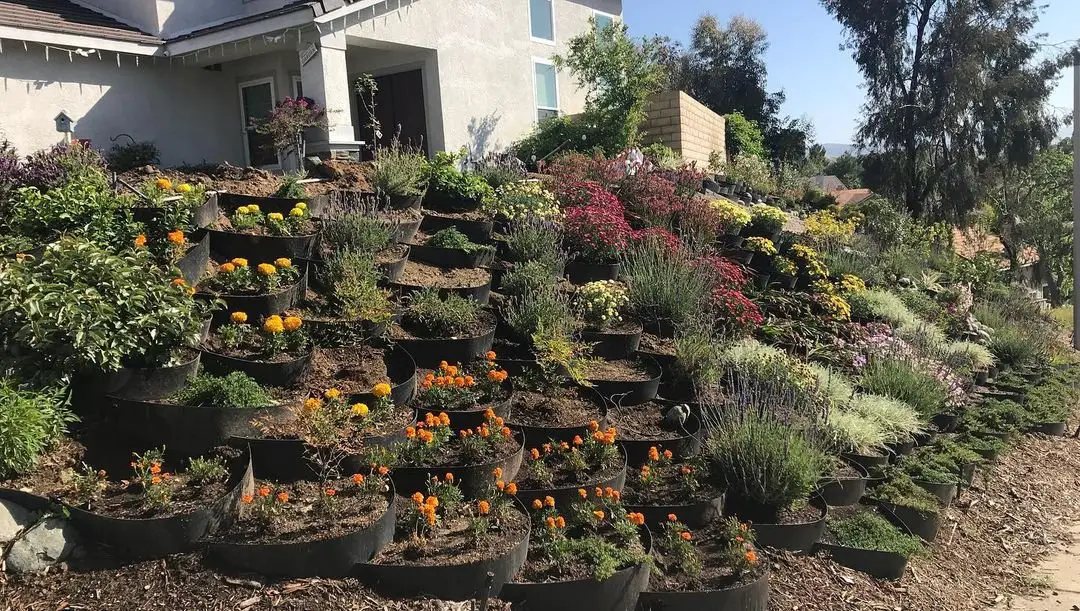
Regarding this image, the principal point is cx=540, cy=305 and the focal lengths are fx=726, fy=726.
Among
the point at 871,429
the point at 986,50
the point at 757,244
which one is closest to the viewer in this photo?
the point at 871,429

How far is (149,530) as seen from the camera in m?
3.30

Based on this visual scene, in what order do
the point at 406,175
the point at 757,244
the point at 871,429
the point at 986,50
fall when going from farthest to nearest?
the point at 986,50 < the point at 757,244 < the point at 406,175 < the point at 871,429

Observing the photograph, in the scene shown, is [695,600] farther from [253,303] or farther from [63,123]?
[63,123]

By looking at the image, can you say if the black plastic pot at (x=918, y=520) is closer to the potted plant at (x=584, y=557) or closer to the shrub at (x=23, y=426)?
the potted plant at (x=584, y=557)

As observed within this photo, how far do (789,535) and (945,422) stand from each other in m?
3.42

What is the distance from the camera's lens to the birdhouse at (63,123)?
34.5 ft

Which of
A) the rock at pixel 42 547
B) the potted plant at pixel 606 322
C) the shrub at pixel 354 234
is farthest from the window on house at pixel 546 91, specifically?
the rock at pixel 42 547

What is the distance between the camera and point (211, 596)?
3133 mm

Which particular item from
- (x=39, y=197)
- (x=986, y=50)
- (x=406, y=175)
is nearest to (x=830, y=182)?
(x=986, y=50)

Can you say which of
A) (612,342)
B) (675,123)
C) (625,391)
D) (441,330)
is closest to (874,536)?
(625,391)

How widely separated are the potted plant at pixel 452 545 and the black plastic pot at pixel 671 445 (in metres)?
1.14

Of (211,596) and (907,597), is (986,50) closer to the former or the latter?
(907,597)

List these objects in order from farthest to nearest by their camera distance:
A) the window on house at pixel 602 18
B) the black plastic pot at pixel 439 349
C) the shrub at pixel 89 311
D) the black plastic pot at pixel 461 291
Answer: the window on house at pixel 602 18 < the black plastic pot at pixel 461 291 < the black plastic pot at pixel 439 349 < the shrub at pixel 89 311

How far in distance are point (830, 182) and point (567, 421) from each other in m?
53.3
